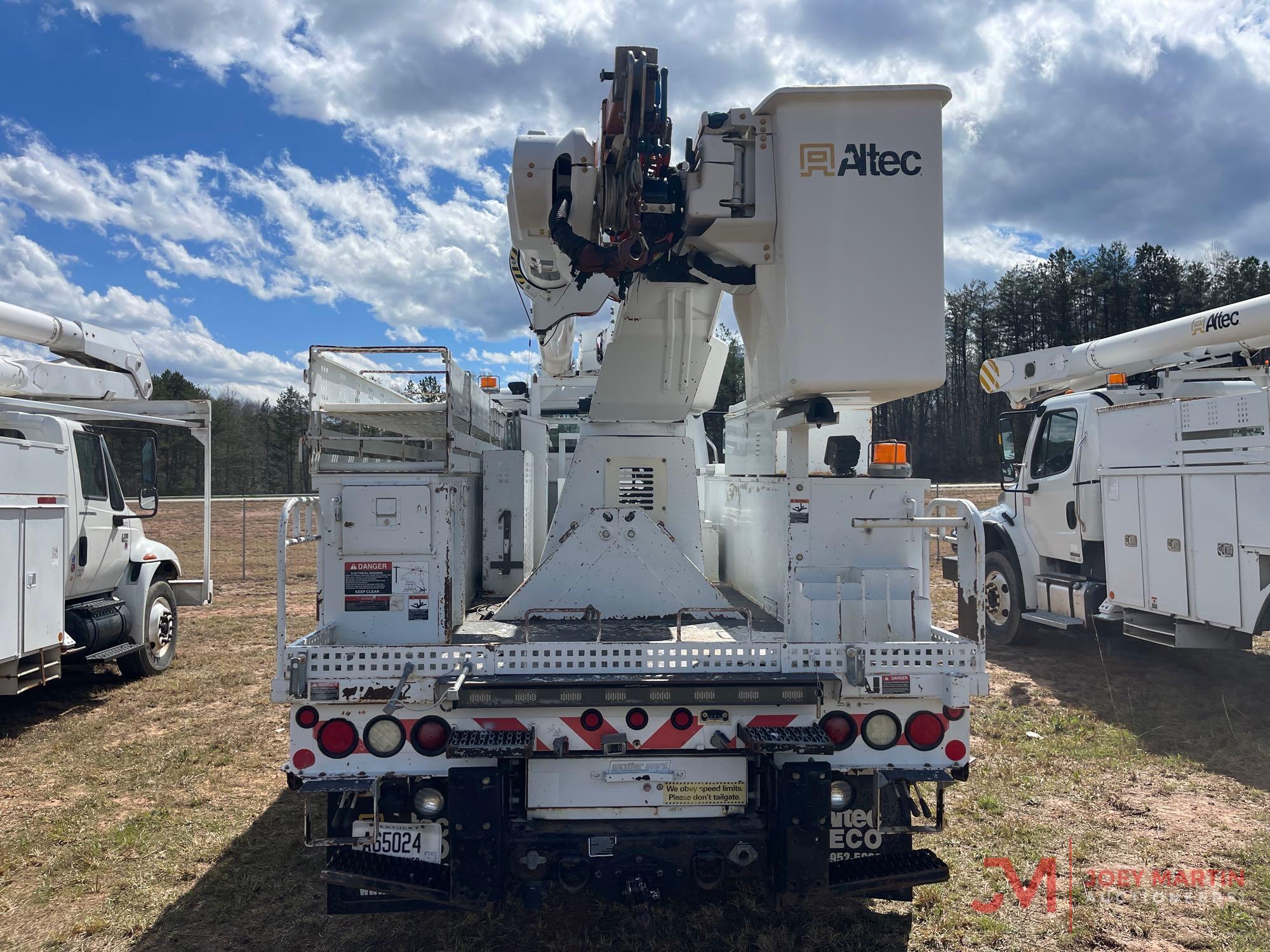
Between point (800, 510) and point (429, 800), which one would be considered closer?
point (429, 800)

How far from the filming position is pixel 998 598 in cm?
991

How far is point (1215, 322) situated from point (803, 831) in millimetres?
7403

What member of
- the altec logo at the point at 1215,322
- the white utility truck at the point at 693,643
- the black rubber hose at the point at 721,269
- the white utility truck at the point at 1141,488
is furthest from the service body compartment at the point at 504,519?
the altec logo at the point at 1215,322

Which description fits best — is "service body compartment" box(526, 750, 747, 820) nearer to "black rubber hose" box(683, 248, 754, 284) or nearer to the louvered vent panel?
the louvered vent panel

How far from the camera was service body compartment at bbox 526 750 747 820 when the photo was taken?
10.8 feet

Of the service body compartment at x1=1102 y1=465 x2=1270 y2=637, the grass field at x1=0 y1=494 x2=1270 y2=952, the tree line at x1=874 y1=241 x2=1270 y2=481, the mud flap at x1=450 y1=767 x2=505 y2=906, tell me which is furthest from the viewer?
the tree line at x1=874 y1=241 x2=1270 y2=481

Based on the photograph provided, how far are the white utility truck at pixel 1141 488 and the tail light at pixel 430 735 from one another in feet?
12.6

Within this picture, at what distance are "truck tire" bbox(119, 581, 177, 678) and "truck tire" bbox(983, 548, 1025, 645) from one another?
359 inches

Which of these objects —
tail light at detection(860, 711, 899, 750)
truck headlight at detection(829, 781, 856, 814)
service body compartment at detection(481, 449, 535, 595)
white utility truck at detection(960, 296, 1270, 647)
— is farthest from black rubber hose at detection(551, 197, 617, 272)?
white utility truck at detection(960, 296, 1270, 647)

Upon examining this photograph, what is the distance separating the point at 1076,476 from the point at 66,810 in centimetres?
930

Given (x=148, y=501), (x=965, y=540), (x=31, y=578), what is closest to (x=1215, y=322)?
(x=965, y=540)

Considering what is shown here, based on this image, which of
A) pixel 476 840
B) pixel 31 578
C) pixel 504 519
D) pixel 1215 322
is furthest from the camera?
pixel 1215 322

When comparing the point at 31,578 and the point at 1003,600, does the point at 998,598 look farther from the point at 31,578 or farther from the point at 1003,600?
the point at 31,578

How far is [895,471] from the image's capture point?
12.8ft
